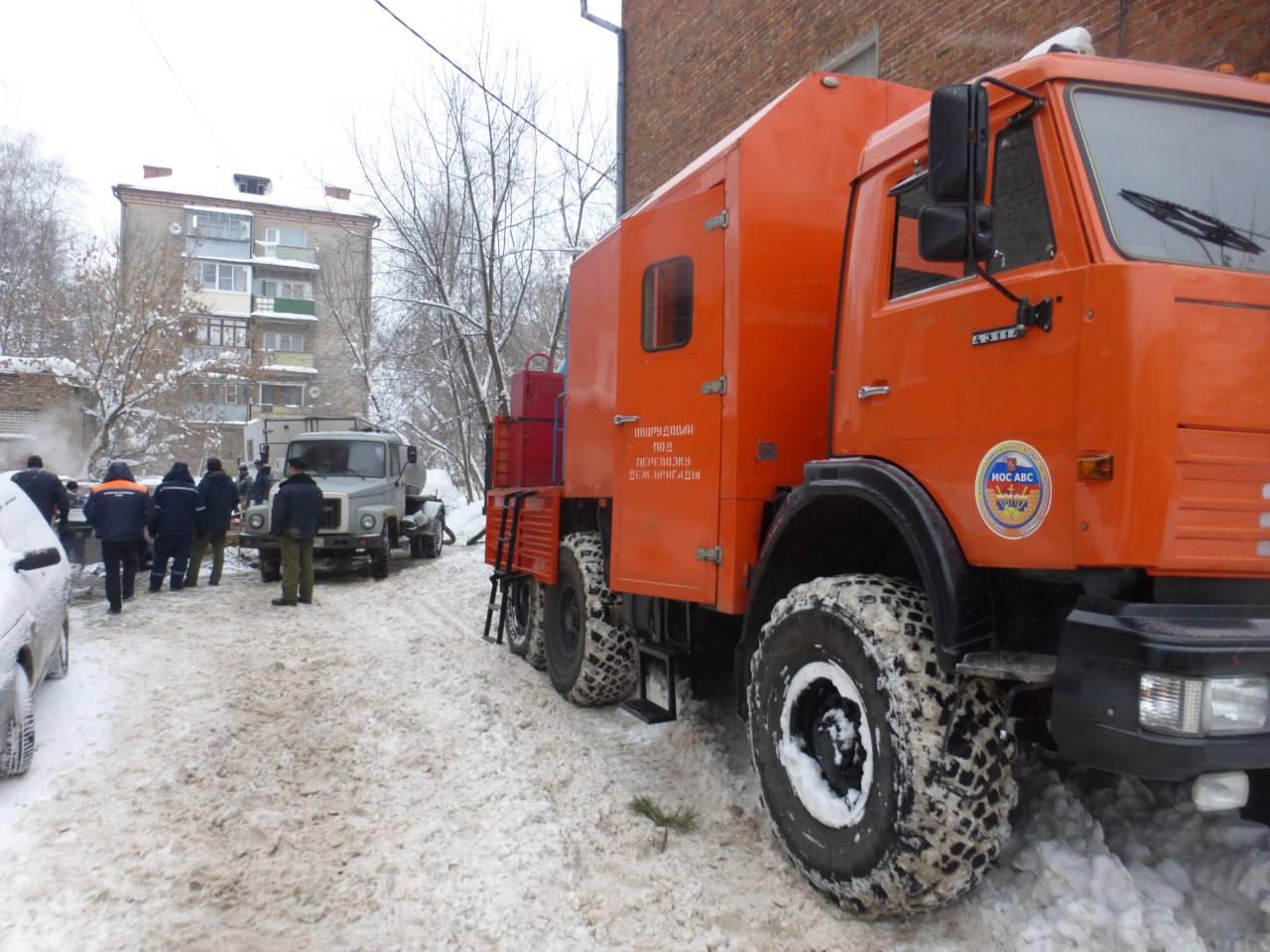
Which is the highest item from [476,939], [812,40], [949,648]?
[812,40]

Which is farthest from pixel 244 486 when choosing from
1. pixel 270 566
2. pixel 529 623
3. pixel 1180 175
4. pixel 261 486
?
pixel 1180 175

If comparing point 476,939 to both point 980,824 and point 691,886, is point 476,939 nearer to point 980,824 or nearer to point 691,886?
point 691,886

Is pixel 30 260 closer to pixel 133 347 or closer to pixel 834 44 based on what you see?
pixel 133 347

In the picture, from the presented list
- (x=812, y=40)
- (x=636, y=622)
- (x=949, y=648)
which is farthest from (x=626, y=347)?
(x=812, y=40)

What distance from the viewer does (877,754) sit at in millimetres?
2920

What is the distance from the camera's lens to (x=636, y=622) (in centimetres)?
529

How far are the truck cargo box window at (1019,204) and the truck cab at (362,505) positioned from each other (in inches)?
396

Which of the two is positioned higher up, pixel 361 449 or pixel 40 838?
pixel 361 449

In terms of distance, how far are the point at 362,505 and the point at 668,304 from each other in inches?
379

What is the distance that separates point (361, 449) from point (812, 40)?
9.28m

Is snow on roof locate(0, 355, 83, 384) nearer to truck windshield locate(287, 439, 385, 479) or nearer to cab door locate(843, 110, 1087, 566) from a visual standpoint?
truck windshield locate(287, 439, 385, 479)

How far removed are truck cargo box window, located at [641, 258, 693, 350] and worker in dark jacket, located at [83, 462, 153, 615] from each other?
773 cm

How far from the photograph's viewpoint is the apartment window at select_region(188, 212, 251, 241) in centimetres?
4953

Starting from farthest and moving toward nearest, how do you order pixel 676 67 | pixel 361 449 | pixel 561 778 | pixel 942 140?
pixel 361 449
pixel 676 67
pixel 561 778
pixel 942 140
